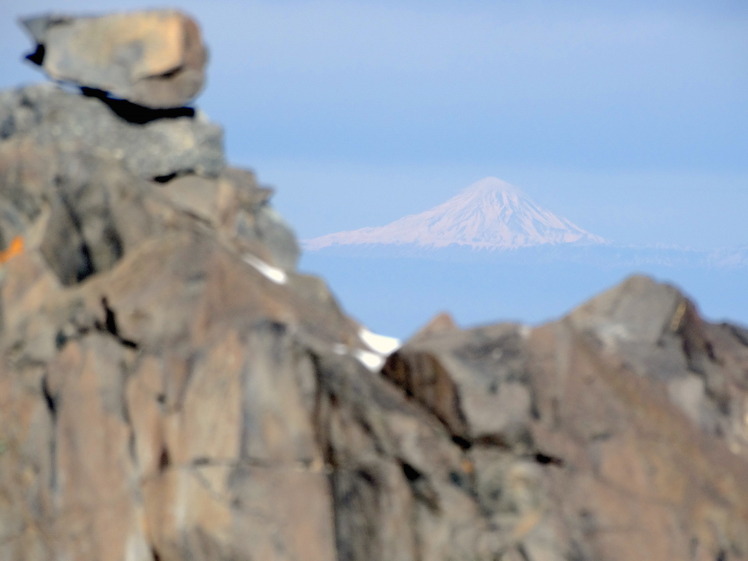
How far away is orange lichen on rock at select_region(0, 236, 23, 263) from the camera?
25.4 meters

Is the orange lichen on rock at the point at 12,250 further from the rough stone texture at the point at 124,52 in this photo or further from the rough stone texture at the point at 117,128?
the rough stone texture at the point at 124,52

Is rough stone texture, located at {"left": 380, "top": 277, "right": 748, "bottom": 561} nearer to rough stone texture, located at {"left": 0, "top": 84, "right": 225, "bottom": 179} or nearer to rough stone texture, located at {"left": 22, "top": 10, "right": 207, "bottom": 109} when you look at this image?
rough stone texture, located at {"left": 0, "top": 84, "right": 225, "bottom": 179}

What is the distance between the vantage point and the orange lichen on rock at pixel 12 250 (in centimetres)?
2536

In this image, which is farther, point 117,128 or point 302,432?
point 117,128

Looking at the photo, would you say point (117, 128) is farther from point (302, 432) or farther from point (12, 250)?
point (302, 432)

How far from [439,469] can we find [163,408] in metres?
4.39

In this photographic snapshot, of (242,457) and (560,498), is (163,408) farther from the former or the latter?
(560,498)

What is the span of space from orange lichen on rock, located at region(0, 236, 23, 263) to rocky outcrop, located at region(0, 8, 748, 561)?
724 mm

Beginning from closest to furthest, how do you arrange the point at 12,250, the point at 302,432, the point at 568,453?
the point at 302,432 → the point at 568,453 → the point at 12,250

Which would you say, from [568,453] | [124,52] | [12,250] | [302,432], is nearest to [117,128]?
[124,52]

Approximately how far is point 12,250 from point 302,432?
7344 millimetres

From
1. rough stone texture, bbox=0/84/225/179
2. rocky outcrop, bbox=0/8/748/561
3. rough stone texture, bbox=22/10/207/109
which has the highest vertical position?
rough stone texture, bbox=22/10/207/109

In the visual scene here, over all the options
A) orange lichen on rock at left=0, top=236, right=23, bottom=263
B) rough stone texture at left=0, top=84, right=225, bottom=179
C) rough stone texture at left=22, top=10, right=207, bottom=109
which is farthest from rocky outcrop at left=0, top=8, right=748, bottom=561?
rough stone texture at left=22, top=10, right=207, bottom=109

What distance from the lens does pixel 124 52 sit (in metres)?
29.5
